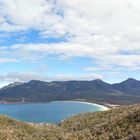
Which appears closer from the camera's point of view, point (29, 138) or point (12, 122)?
point (29, 138)

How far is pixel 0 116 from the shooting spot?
62.6 metres

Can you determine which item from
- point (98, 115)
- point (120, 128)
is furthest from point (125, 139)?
point (98, 115)

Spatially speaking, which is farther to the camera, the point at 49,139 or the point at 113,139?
the point at 49,139

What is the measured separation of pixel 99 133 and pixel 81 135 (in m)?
2.58

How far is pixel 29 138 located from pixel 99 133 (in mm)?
10329

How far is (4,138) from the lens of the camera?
141 feet

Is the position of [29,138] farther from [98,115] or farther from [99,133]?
[98,115]

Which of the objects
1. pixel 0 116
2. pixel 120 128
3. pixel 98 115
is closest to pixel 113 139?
pixel 120 128

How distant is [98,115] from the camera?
266ft

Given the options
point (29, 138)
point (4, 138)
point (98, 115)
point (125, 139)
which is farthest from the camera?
point (98, 115)

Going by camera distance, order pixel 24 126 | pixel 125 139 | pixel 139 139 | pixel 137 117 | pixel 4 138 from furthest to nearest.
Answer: pixel 24 126 < pixel 137 117 < pixel 4 138 < pixel 125 139 < pixel 139 139

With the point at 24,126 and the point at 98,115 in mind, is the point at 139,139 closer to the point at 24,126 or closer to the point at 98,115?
the point at 24,126

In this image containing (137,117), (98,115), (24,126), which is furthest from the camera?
(98,115)

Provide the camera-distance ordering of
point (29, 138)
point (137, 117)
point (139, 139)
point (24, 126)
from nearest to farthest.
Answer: point (139, 139) < point (29, 138) < point (137, 117) < point (24, 126)
